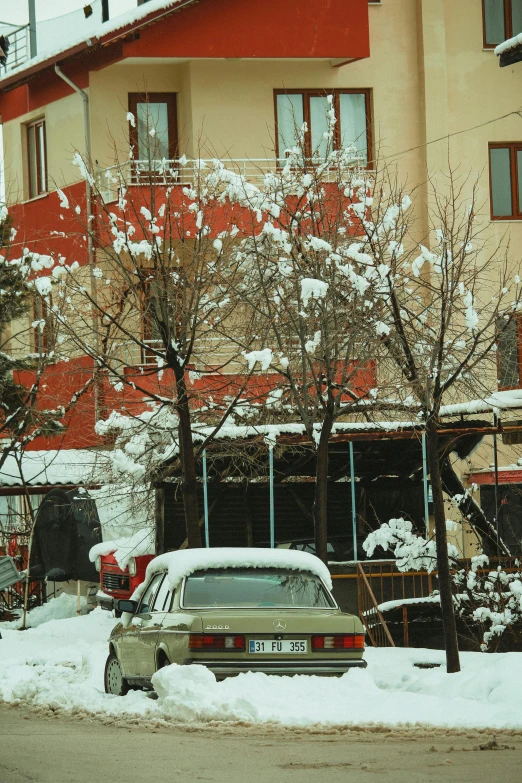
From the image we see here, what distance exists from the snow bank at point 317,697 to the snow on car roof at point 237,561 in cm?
109

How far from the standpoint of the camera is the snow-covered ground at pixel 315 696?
10266mm

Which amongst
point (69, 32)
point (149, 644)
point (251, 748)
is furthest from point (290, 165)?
point (69, 32)

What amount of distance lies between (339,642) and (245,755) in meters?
2.84

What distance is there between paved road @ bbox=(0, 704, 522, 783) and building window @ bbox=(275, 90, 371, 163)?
60.9 feet

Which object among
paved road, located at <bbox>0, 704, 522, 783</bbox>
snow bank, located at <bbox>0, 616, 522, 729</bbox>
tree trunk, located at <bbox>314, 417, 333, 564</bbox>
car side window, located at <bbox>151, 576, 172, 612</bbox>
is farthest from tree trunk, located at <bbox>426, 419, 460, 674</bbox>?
paved road, located at <bbox>0, 704, 522, 783</bbox>

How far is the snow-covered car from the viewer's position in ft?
36.2

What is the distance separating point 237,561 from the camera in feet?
39.2

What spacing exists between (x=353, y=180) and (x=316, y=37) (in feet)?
29.7

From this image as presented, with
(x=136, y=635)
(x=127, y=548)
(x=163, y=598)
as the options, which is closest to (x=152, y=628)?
(x=163, y=598)

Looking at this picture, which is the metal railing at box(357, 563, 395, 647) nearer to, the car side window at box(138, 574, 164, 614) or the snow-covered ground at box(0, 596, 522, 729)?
the snow-covered ground at box(0, 596, 522, 729)

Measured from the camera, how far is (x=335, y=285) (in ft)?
54.3

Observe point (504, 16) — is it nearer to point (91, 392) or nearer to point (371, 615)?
point (91, 392)

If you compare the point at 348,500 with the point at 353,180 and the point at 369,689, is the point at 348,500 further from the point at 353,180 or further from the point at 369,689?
the point at 369,689

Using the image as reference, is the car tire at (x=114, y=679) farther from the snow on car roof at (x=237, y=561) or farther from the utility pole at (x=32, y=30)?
the utility pole at (x=32, y=30)
